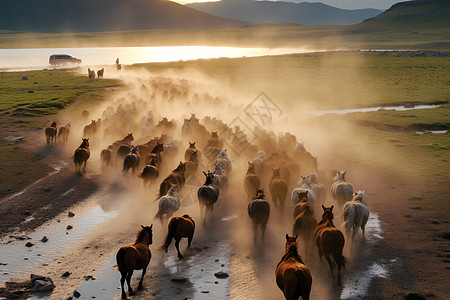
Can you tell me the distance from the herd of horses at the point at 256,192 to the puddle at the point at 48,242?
243 cm

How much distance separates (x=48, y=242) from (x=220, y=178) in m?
6.62

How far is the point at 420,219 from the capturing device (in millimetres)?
14758

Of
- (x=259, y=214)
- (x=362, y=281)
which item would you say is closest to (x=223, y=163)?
(x=259, y=214)

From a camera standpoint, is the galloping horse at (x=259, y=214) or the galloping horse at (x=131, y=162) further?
the galloping horse at (x=131, y=162)

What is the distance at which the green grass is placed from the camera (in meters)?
37.4

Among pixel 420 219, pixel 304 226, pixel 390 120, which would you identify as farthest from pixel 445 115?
pixel 304 226

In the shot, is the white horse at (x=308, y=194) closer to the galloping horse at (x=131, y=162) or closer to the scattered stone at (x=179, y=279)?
the scattered stone at (x=179, y=279)

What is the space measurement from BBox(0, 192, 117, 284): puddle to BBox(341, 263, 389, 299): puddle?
311 inches

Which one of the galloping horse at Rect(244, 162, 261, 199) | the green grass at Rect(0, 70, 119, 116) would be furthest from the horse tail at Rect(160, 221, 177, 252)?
the green grass at Rect(0, 70, 119, 116)

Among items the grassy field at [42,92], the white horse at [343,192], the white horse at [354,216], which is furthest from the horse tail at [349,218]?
the grassy field at [42,92]

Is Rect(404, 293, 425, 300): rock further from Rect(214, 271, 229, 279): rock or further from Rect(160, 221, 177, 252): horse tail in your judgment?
Rect(160, 221, 177, 252): horse tail

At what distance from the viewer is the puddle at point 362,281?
10391 mm

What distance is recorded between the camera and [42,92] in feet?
160

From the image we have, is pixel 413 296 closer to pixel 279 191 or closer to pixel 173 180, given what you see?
pixel 279 191
